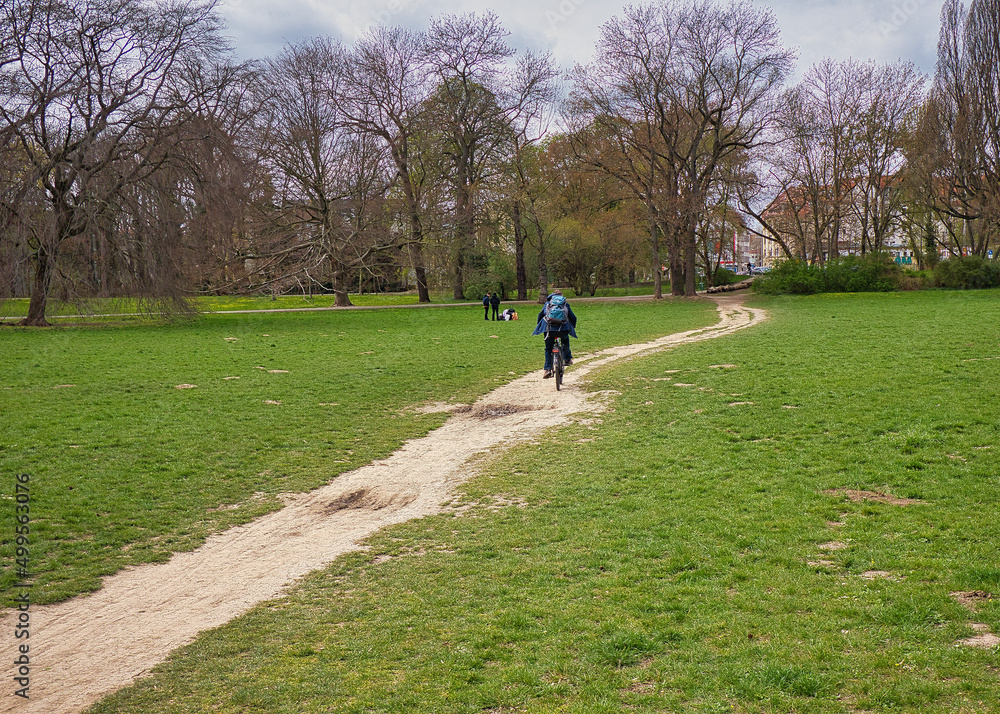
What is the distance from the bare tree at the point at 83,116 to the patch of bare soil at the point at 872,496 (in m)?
28.2

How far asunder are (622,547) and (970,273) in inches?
1850

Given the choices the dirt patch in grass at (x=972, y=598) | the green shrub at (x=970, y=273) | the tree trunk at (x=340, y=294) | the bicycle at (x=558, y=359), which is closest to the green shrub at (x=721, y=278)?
the green shrub at (x=970, y=273)

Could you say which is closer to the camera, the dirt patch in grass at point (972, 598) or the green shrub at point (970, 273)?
the dirt patch in grass at point (972, 598)

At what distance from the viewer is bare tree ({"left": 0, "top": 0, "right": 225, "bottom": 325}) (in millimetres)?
28141

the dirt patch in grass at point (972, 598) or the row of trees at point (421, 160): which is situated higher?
the row of trees at point (421, 160)

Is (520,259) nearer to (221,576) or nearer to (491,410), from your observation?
(491,410)

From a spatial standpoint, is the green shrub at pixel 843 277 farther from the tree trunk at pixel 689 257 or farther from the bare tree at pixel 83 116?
the bare tree at pixel 83 116

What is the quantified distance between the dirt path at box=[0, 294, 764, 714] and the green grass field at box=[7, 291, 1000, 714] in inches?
11.4

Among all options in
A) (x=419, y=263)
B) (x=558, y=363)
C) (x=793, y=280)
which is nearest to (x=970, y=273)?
(x=793, y=280)

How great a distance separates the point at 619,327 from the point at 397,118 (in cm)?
2551

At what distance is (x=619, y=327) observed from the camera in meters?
28.1

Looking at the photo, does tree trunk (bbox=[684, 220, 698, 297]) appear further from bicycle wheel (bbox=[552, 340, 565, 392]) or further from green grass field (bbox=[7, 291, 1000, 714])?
bicycle wheel (bbox=[552, 340, 565, 392])

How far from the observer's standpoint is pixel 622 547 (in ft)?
20.4

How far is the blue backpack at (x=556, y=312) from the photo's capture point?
13680 mm
